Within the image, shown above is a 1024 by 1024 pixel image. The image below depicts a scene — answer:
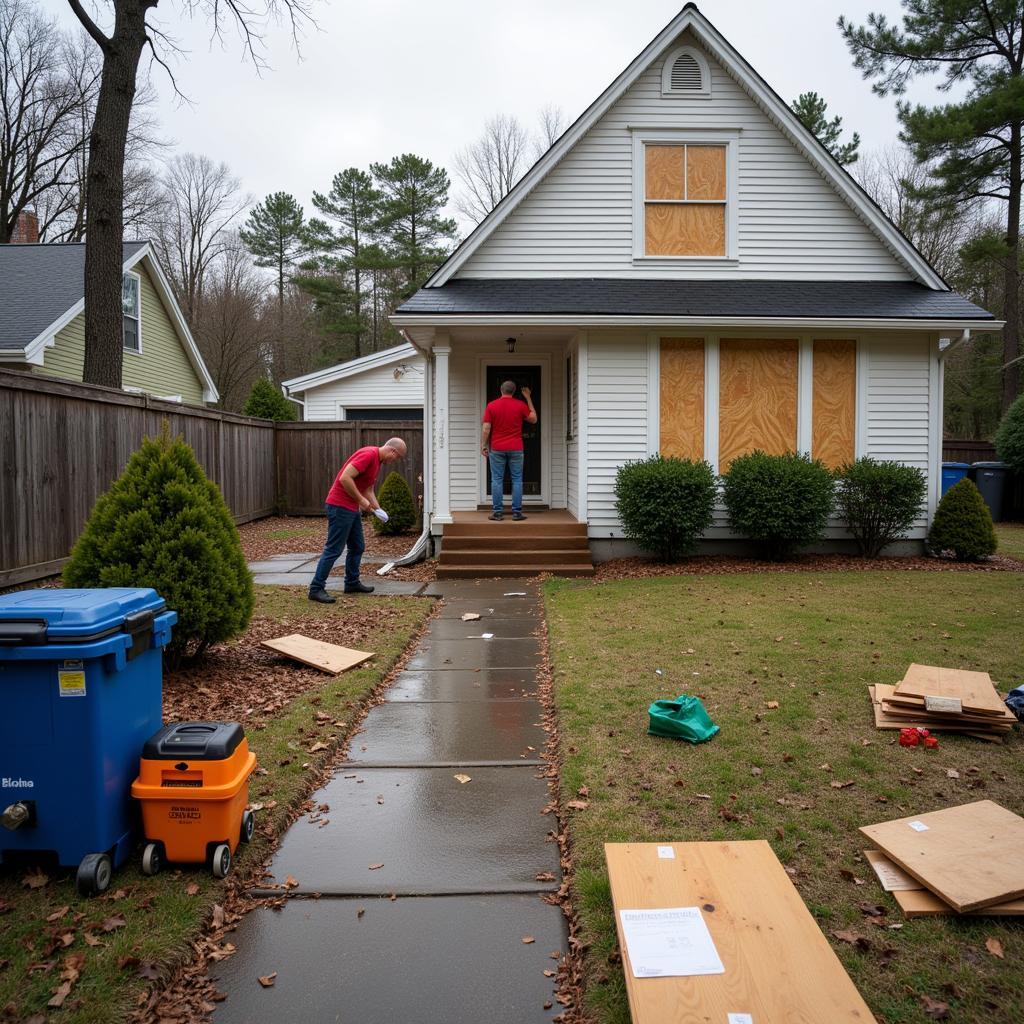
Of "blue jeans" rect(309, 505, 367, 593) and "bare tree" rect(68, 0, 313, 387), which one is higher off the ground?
"bare tree" rect(68, 0, 313, 387)

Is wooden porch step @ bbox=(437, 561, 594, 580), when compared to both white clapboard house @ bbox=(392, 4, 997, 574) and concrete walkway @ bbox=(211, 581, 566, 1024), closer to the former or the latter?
white clapboard house @ bbox=(392, 4, 997, 574)

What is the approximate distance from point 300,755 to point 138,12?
1130 centimetres

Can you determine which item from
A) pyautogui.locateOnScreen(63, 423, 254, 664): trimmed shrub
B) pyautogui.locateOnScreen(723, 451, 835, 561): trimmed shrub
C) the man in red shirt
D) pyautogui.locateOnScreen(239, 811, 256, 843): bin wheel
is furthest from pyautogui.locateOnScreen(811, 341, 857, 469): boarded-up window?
pyautogui.locateOnScreen(239, 811, 256, 843): bin wheel

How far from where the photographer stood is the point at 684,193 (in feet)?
38.4

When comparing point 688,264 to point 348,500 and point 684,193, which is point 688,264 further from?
point 348,500

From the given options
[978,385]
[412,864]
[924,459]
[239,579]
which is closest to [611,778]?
[412,864]

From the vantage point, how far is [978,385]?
28.7 m

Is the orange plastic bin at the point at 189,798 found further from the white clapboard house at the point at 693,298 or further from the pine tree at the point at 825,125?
the pine tree at the point at 825,125

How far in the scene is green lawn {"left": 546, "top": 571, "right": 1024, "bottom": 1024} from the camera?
2516mm

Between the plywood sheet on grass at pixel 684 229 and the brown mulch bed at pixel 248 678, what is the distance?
756 cm

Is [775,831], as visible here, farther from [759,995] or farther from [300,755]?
[300,755]

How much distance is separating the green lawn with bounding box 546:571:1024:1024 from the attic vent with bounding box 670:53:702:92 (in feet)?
25.6

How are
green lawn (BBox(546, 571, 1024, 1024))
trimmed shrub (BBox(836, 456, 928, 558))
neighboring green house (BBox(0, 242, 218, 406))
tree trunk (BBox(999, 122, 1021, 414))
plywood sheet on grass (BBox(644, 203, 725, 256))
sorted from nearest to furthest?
green lawn (BBox(546, 571, 1024, 1024))
trimmed shrub (BBox(836, 456, 928, 558))
plywood sheet on grass (BBox(644, 203, 725, 256))
neighboring green house (BBox(0, 242, 218, 406))
tree trunk (BBox(999, 122, 1021, 414))

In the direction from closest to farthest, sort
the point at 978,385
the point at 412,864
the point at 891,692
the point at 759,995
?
the point at 759,995 < the point at 412,864 < the point at 891,692 < the point at 978,385
